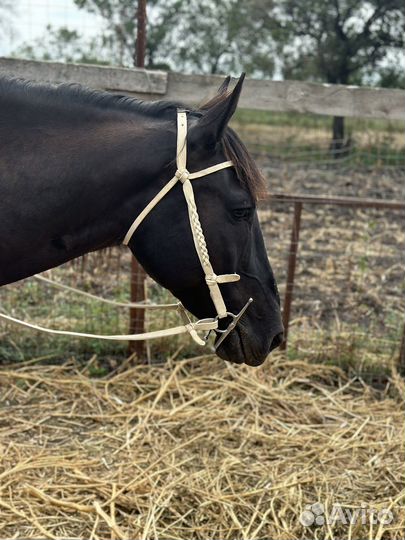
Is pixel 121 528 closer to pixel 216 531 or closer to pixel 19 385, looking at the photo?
pixel 216 531

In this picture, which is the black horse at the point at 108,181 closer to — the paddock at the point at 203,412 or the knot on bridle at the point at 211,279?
the knot on bridle at the point at 211,279

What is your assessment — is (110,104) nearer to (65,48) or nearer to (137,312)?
(137,312)

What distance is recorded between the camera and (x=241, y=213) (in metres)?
1.95

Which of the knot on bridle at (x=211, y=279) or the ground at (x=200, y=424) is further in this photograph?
A: the ground at (x=200, y=424)

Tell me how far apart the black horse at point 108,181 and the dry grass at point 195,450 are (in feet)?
4.55

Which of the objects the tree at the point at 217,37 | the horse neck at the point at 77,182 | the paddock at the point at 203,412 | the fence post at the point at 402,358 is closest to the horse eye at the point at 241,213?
the horse neck at the point at 77,182

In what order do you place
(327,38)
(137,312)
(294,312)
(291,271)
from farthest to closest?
(327,38) → (294,312) → (291,271) → (137,312)

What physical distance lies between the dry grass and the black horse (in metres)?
1.39

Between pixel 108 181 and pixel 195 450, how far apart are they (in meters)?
2.00

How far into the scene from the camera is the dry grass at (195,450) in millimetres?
2779

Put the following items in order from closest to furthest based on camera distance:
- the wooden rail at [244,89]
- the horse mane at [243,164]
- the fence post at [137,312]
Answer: the horse mane at [243,164] < the wooden rail at [244,89] < the fence post at [137,312]

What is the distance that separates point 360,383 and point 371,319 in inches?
29.2

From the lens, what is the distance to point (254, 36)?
1698 centimetres

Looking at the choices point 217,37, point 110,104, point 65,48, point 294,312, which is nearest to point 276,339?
point 110,104
